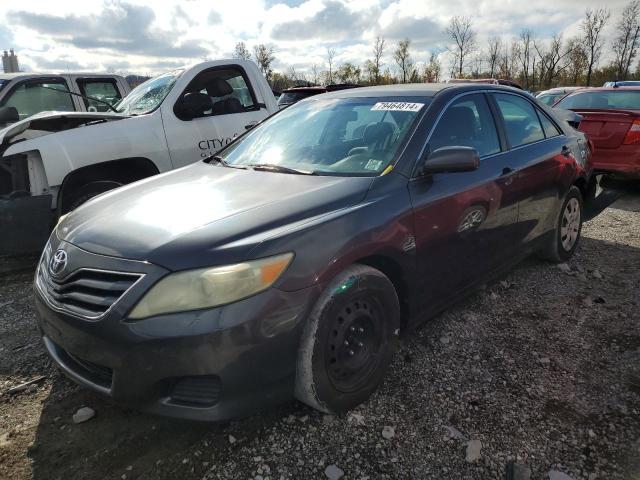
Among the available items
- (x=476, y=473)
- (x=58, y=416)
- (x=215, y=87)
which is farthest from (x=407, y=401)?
(x=215, y=87)

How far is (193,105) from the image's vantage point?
5.01 meters

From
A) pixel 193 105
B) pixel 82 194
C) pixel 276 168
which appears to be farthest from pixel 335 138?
pixel 82 194

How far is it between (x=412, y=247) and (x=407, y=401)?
824mm

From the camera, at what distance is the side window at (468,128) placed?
120 inches

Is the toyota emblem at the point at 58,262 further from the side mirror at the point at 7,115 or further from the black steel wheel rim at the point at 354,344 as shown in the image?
the side mirror at the point at 7,115

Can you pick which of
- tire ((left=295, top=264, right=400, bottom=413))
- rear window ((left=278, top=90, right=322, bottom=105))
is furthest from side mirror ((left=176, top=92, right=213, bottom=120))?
rear window ((left=278, top=90, right=322, bottom=105))

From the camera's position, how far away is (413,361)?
301cm

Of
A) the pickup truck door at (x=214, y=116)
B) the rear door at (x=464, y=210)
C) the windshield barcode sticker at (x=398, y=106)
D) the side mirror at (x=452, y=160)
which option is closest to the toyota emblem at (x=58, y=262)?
the rear door at (x=464, y=210)

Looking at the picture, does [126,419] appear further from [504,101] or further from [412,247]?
[504,101]

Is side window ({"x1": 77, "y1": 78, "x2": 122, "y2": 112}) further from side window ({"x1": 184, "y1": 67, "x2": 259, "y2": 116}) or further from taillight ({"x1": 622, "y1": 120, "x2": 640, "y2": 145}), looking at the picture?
taillight ({"x1": 622, "y1": 120, "x2": 640, "y2": 145})

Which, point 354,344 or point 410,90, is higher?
point 410,90

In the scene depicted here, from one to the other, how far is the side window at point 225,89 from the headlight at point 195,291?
369 centimetres

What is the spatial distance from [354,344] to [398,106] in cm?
157

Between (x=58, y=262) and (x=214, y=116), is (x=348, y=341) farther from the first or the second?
(x=214, y=116)
